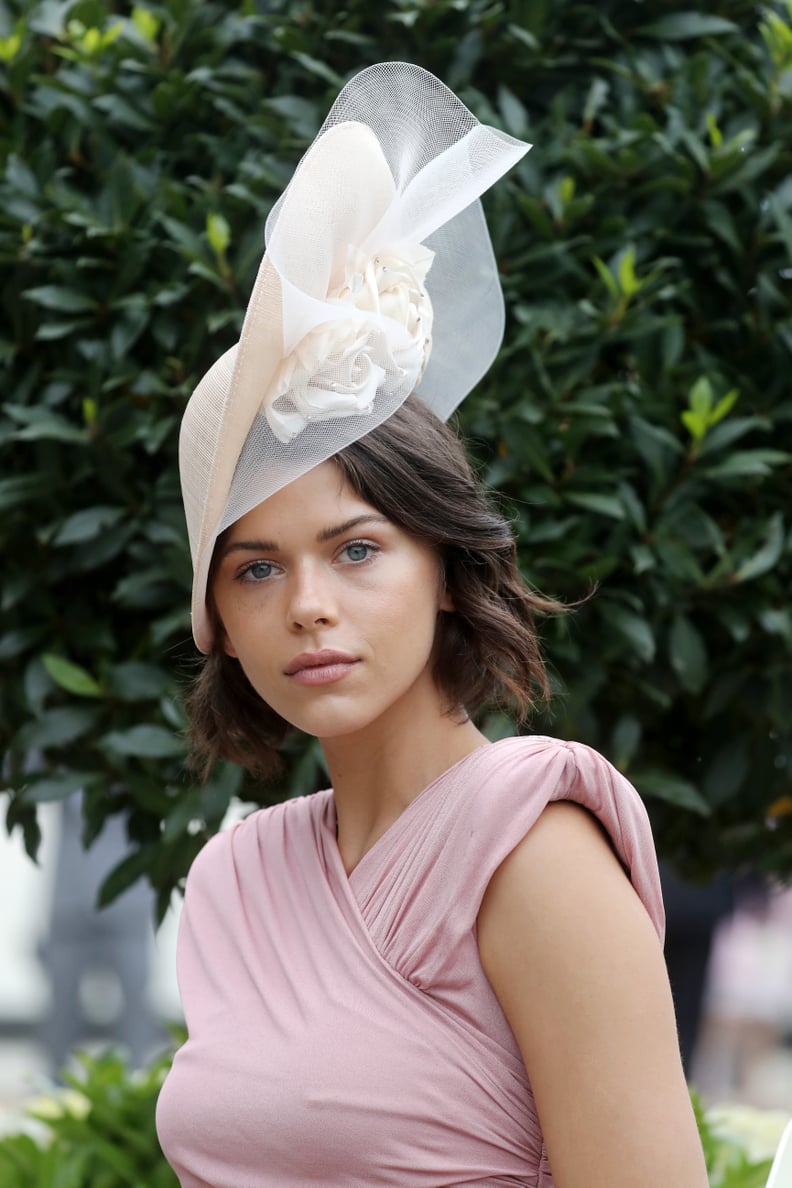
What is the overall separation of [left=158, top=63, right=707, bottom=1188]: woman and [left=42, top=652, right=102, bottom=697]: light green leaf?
2.95 ft

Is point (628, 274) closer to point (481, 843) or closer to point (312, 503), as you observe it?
point (312, 503)

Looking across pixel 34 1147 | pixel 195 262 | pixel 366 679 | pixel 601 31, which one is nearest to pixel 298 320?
pixel 366 679

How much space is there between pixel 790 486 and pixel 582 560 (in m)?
0.44

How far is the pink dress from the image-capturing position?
1441 mm

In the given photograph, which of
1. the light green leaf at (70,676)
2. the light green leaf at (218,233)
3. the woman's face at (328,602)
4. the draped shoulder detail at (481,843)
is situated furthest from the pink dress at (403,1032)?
the light green leaf at (218,233)

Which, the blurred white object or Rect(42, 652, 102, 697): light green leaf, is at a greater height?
the blurred white object

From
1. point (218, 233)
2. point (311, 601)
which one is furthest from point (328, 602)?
point (218, 233)

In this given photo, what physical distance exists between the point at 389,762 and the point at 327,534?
278 millimetres

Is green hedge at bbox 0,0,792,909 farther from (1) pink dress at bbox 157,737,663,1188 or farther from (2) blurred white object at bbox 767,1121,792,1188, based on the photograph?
(2) blurred white object at bbox 767,1121,792,1188

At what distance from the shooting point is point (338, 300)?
1.64 meters

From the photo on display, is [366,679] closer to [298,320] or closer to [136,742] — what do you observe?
[298,320]

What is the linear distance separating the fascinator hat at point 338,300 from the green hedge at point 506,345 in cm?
90

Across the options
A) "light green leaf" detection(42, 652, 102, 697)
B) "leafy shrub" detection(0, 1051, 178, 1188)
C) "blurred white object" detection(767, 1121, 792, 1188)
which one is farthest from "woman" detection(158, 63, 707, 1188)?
"leafy shrub" detection(0, 1051, 178, 1188)

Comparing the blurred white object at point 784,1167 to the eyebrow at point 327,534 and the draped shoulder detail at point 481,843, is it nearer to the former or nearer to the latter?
the draped shoulder detail at point 481,843
